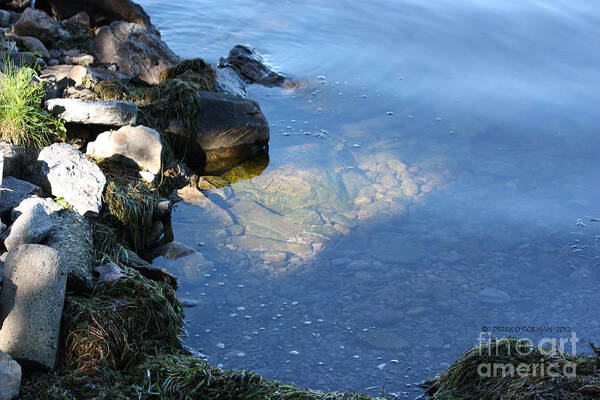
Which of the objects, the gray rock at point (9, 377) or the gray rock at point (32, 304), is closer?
the gray rock at point (9, 377)

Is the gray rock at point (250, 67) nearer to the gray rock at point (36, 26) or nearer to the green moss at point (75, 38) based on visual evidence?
the green moss at point (75, 38)

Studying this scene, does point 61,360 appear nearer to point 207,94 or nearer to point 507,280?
point 507,280

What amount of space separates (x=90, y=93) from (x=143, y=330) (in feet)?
10.7

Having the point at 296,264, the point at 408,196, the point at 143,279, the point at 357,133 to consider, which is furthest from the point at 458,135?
the point at 143,279

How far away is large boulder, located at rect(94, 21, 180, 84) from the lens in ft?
24.8

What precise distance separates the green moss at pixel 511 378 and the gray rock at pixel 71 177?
304 centimetres

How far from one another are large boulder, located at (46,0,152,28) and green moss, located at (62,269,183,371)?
522 cm

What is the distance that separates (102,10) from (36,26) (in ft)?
4.62

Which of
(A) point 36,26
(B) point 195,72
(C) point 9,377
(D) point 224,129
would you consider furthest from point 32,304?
(A) point 36,26

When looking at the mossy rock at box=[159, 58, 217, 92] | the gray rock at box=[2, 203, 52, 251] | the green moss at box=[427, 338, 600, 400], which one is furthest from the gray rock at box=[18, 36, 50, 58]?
the green moss at box=[427, 338, 600, 400]

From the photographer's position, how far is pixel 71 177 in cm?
495

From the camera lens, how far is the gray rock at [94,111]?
561 centimetres

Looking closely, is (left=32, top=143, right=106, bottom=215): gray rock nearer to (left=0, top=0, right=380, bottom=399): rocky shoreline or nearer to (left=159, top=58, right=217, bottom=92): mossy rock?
(left=0, top=0, right=380, bottom=399): rocky shoreline

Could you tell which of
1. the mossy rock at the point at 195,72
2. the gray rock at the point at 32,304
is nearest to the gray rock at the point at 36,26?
the mossy rock at the point at 195,72
